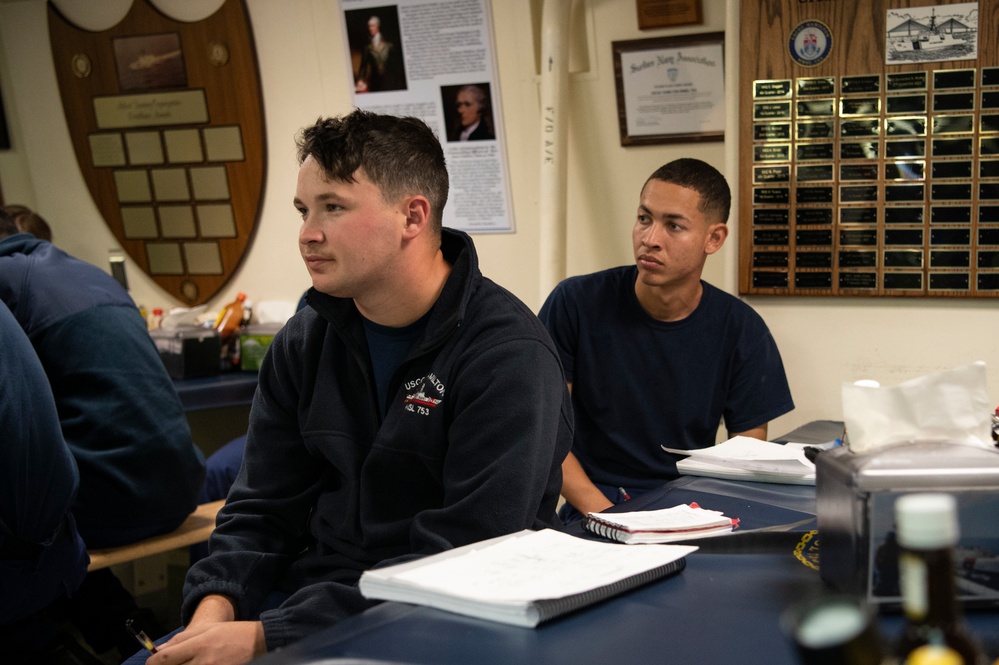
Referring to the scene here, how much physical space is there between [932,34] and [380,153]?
173 cm

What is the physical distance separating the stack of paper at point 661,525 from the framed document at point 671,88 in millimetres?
1810

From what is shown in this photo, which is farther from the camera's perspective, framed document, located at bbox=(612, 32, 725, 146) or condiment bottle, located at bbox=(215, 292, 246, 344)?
condiment bottle, located at bbox=(215, 292, 246, 344)

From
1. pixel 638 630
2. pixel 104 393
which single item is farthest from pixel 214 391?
pixel 638 630

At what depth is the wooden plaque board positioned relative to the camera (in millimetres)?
2643

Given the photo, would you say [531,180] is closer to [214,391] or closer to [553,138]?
[553,138]

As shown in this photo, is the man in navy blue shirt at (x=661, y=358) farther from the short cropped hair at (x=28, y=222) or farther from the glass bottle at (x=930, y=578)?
the short cropped hair at (x=28, y=222)

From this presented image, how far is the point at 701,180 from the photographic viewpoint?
2.61m

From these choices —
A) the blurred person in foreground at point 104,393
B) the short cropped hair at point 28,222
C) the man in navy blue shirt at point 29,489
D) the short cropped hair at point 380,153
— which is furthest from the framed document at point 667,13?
the short cropped hair at point 28,222

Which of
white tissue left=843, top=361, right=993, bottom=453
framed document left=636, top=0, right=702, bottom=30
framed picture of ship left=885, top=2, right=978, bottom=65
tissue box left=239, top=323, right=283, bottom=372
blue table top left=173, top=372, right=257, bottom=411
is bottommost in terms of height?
blue table top left=173, top=372, right=257, bottom=411

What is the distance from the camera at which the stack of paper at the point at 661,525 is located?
1.43 m

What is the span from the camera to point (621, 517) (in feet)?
5.08

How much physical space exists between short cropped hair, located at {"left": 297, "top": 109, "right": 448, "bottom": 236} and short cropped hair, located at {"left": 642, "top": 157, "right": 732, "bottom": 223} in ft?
3.37

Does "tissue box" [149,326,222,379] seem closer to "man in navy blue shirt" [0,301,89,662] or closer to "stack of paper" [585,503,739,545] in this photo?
"man in navy blue shirt" [0,301,89,662]

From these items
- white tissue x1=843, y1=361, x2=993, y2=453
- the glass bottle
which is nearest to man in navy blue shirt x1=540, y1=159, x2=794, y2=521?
white tissue x1=843, y1=361, x2=993, y2=453
